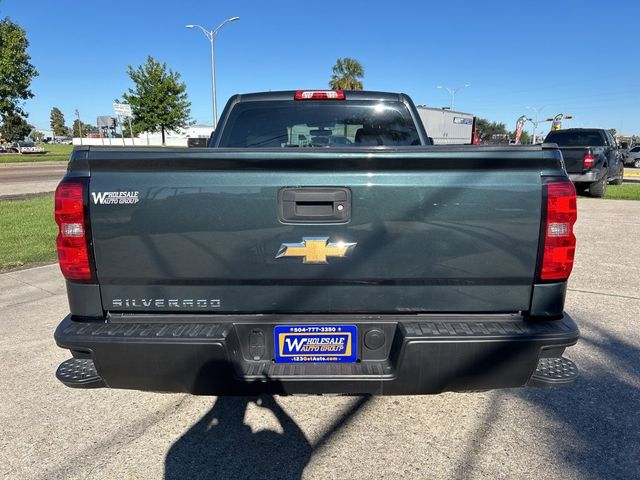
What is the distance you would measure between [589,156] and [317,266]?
13.0m

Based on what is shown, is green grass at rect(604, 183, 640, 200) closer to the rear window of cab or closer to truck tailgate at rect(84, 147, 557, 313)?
the rear window of cab

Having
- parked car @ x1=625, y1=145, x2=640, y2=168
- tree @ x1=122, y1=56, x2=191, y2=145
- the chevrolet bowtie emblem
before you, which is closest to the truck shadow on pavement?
the chevrolet bowtie emblem

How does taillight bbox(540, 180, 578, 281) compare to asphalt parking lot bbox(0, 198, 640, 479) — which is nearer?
taillight bbox(540, 180, 578, 281)

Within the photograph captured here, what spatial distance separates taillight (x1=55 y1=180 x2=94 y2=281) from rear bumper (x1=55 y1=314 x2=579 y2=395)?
29cm

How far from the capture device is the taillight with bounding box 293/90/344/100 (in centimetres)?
368

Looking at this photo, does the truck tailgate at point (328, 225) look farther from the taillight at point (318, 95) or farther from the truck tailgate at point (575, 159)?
the truck tailgate at point (575, 159)

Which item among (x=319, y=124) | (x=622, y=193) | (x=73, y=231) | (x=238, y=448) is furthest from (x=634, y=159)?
(x=73, y=231)

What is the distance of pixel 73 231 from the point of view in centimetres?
213

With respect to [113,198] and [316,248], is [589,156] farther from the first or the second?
[113,198]

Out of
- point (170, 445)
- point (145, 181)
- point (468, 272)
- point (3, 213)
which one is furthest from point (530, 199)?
point (3, 213)

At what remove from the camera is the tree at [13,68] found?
99.2 feet

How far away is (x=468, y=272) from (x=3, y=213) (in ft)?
37.3

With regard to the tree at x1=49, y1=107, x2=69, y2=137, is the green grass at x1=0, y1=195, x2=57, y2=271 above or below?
below

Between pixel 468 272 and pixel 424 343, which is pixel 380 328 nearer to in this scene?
pixel 424 343
